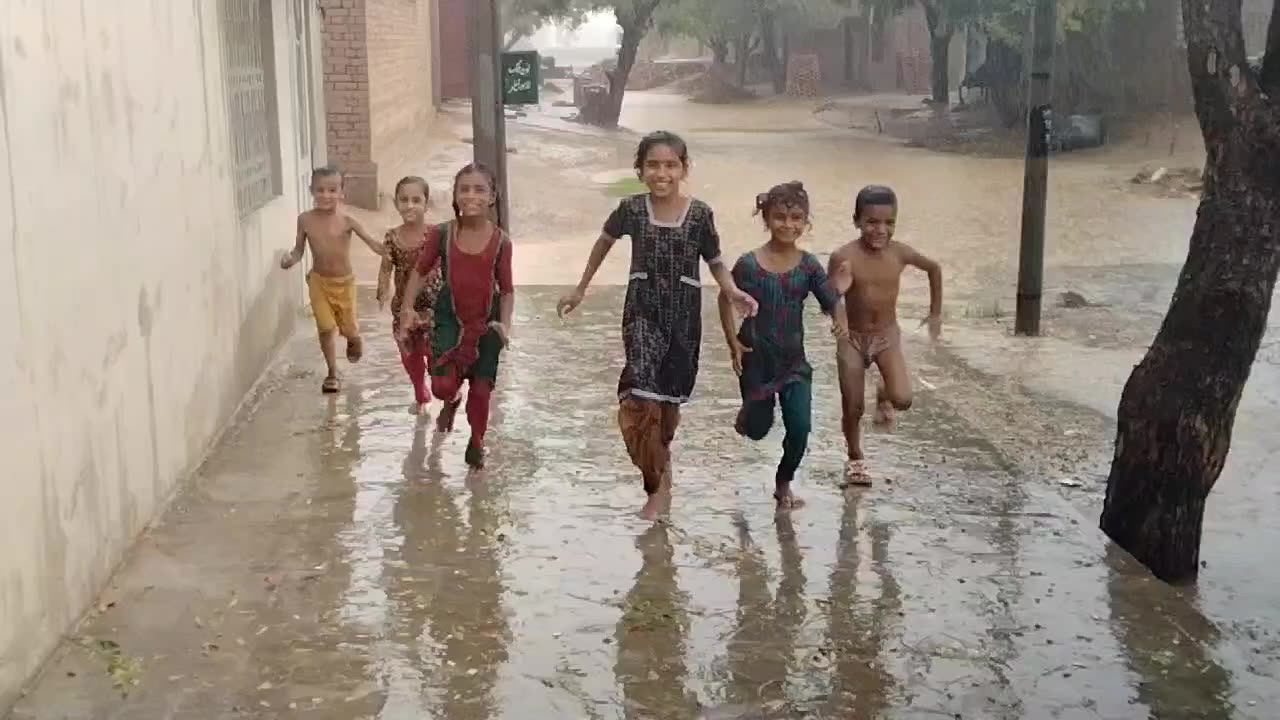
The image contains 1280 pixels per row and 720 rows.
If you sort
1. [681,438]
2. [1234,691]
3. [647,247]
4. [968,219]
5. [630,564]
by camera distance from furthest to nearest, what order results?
[968,219]
[681,438]
[647,247]
[630,564]
[1234,691]

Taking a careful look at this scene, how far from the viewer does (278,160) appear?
29.4 ft

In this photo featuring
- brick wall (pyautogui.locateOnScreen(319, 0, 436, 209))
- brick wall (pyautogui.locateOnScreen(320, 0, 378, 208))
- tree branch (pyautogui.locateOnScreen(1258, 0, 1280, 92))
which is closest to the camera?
tree branch (pyautogui.locateOnScreen(1258, 0, 1280, 92))

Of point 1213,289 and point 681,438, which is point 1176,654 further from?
point 681,438

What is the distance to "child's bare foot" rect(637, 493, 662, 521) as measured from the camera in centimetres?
578

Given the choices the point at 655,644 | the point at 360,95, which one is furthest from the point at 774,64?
the point at 655,644

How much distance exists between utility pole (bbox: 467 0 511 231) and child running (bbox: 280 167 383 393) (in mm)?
2683

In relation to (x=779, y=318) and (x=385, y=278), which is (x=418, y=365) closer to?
(x=385, y=278)

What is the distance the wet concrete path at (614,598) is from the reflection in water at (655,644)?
0.01 meters

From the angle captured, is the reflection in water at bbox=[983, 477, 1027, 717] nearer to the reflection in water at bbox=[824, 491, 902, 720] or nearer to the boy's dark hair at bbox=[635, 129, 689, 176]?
the reflection in water at bbox=[824, 491, 902, 720]

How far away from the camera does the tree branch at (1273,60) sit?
16.5ft

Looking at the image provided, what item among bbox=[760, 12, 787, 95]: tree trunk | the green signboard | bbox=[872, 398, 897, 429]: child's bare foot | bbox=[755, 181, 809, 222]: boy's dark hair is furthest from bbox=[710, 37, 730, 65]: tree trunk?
bbox=[755, 181, 809, 222]: boy's dark hair

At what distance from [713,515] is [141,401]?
2232 millimetres

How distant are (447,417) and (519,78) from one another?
4.41 meters

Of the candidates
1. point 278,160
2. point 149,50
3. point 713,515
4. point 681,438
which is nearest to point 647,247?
point 713,515
